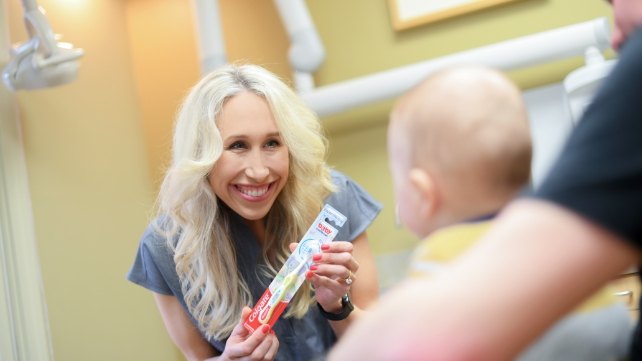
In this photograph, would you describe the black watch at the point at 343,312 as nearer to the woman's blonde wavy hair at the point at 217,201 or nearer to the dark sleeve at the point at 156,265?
the woman's blonde wavy hair at the point at 217,201

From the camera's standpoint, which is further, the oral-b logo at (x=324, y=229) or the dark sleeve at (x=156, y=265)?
the dark sleeve at (x=156, y=265)

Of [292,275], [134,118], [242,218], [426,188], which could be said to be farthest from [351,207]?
[134,118]

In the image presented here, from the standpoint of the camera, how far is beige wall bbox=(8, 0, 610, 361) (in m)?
2.23

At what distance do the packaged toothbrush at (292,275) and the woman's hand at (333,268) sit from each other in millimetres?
13

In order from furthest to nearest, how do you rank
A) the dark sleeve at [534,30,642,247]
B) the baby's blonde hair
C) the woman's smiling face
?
the woman's smiling face, the baby's blonde hair, the dark sleeve at [534,30,642,247]

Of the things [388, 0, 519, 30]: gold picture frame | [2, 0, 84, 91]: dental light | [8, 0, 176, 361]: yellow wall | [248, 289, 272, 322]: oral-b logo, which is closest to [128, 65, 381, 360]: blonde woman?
[248, 289, 272, 322]: oral-b logo

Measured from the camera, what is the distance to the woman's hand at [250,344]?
1270 millimetres

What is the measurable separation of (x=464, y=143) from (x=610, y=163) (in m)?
0.23

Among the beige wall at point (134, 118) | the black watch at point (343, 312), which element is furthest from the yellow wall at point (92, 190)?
the black watch at point (343, 312)

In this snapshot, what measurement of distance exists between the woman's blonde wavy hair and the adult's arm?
3.33ft

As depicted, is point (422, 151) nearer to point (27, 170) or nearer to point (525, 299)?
point (525, 299)

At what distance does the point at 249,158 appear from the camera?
1408 mm

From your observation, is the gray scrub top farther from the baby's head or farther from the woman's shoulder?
the baby's head

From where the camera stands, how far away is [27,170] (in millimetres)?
2146
